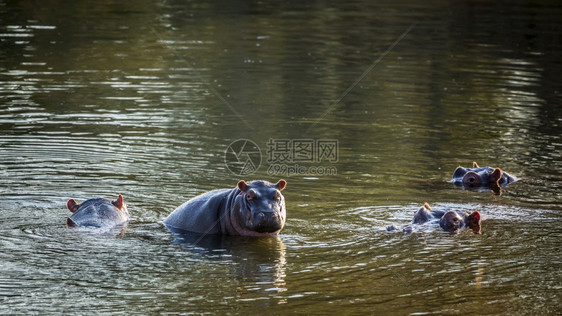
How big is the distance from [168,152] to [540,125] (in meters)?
6.63

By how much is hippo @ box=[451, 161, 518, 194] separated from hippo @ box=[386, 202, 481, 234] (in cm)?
190

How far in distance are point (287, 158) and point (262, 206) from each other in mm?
4379

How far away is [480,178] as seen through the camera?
12.3 meters

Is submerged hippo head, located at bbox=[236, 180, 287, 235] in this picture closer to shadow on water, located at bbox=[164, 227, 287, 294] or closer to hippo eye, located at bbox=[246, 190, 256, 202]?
hippo eye, located at bbox=[246, 190, 256, 202]

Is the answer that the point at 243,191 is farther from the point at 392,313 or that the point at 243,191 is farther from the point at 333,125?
the point at 333,125

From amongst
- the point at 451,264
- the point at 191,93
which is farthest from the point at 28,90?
the point at 451,264

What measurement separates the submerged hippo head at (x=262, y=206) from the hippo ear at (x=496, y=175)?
385 centimetres

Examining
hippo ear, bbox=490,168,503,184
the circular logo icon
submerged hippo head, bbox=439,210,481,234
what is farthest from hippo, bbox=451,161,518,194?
the circular logo icon

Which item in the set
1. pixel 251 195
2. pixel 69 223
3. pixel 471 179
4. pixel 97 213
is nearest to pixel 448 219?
pixel 251 195

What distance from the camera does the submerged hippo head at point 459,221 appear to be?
10.0m

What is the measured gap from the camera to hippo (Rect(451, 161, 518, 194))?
12.2 m

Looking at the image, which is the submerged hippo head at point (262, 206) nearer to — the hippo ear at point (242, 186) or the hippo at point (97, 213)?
the hippo ear at point (242, 186)

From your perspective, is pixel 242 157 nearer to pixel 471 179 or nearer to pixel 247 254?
pixel 471 179

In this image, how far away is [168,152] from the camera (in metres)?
13.7
